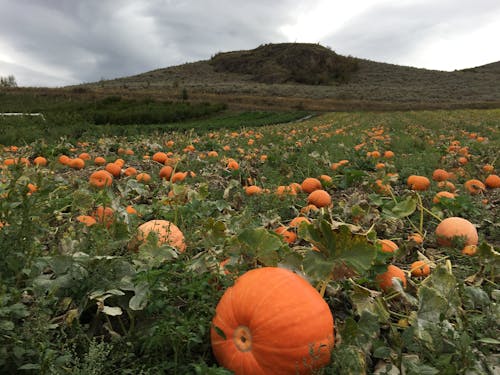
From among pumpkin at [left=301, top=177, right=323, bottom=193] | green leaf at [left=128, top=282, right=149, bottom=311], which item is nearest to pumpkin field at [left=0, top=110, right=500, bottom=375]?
green leaf at [left=128, top=282, right=149, bottom=311]

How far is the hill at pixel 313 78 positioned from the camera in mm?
48750

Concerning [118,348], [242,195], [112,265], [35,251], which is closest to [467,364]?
[118,348]

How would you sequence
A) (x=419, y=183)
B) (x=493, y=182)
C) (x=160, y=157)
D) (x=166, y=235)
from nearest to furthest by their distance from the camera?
(x=166, y=235), (x=419, y=183), (x=493, y=182), (x=160, y=157)

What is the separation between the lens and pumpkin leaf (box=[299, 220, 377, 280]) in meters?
1.99

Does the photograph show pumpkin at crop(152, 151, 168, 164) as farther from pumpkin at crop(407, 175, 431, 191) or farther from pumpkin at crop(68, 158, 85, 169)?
pumpkin at crop(407, 175, 431, 191)

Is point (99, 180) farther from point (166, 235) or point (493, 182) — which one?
point (493, 182)

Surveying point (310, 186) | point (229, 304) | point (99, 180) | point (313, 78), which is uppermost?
point (313, 78)

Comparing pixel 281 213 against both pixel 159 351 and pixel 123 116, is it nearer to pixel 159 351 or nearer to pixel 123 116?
pixel 159 351

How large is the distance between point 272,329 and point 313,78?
69.3 m

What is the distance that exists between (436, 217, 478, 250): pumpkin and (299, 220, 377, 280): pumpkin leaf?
1.69 meters

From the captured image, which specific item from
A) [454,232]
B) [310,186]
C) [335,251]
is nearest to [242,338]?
[335,251]

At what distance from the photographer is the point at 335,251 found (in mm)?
2082

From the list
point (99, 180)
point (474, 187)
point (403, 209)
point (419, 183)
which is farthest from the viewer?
point (474, 187)

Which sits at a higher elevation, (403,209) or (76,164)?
(76,164)
